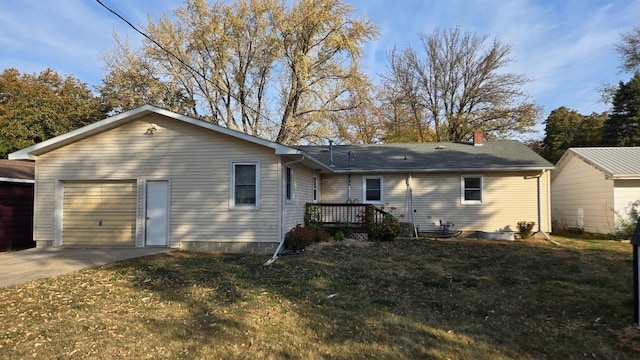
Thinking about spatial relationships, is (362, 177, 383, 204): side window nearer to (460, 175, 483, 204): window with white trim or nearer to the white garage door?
(460, 175, 483, 204): window with white trim

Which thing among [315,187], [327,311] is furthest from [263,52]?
[327,311]

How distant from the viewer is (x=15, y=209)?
13.6 metres

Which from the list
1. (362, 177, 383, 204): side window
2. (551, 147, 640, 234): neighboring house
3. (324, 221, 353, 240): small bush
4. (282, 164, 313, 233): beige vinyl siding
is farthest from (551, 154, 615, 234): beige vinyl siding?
(282, 164, 313, 233): beige vinyl siding

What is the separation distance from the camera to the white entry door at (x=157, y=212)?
12.1 meters

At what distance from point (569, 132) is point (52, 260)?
1453 inches

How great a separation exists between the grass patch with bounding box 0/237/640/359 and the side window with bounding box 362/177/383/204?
23.1ft

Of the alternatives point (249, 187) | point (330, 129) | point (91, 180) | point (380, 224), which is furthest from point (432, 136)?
point (91, 180)

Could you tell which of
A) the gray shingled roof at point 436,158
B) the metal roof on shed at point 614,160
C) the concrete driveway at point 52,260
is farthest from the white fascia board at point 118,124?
the metal roof on shed at point 614,160

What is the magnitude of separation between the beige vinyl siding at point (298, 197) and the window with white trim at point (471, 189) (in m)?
5.97

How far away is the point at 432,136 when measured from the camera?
32875 mm

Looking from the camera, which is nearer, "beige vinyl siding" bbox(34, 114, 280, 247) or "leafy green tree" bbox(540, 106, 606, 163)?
"beige vinyl siding" bbox(34, 114, 280, 247)

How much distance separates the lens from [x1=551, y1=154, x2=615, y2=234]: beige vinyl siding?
15500mm

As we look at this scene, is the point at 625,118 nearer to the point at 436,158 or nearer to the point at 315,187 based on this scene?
the point at 436,158

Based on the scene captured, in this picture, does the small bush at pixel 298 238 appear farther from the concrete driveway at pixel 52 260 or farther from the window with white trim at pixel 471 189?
the window with white trim at pixel 471 189
